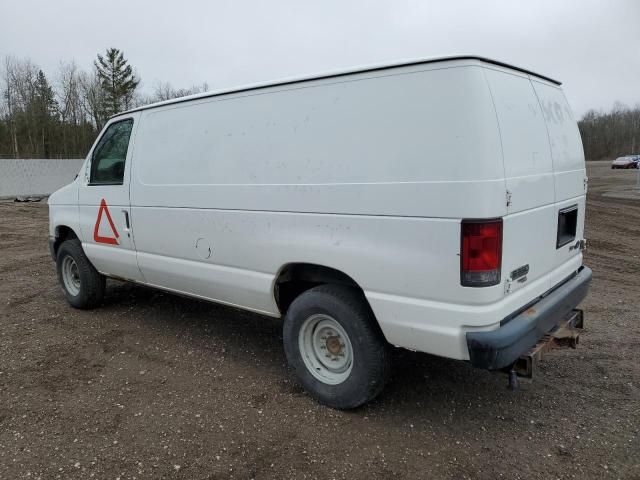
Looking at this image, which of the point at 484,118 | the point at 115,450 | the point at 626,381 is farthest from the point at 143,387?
the point at 626,381

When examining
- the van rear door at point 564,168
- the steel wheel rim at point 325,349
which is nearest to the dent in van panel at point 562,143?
the van rear door at point 564,168

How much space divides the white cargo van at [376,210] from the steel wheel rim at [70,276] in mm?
1931

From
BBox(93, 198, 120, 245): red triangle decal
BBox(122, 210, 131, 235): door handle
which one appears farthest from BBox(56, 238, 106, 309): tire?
BBox(122, 210, 131, 235): door handle

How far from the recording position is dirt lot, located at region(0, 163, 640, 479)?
293cm

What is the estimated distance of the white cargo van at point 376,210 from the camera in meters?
2.71

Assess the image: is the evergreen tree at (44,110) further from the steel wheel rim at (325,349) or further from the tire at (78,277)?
the steel wheel rim at (325,349)

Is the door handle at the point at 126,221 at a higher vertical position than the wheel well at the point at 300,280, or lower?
higher

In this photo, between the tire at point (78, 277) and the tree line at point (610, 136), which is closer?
the tire at point (78, 277)

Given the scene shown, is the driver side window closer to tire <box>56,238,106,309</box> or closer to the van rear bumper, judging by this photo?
tire <box>56,238,106,309</box>

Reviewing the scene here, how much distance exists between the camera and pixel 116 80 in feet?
151

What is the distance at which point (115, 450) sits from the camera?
3.09 m

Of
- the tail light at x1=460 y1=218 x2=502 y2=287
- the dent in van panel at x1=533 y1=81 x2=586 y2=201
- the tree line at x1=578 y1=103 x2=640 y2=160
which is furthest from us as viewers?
the tree line at x1=578 y1=103 x2=640 y2=160

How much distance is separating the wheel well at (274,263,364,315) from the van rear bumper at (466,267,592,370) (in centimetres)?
87

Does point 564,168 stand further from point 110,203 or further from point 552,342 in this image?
point 110,203
